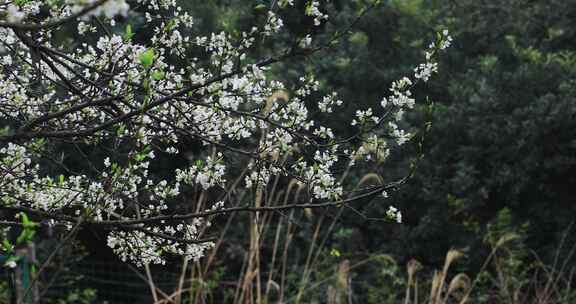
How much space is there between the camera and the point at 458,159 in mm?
7156

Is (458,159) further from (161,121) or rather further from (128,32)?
(128,32)

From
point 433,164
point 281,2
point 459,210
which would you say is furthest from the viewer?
point 433,164

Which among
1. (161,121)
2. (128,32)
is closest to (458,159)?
(161,121)

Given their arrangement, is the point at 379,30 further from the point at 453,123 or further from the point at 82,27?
the point at 82,27

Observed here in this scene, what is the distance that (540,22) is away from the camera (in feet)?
24.0

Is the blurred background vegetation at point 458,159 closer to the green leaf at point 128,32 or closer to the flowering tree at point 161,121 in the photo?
the flowering tree at point 161,121

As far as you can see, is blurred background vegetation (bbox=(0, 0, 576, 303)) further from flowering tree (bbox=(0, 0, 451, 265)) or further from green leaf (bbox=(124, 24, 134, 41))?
green leaf (bbox=(124, 24, 134, 41))

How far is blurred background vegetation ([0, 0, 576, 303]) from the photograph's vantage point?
6.46 meters

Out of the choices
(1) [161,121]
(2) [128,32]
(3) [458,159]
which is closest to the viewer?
(2) [128,32]

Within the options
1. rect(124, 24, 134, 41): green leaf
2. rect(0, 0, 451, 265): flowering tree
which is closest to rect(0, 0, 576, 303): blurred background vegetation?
rect(0, 0, 451, 265): flowering tree

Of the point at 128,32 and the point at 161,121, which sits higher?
the point at 128,32

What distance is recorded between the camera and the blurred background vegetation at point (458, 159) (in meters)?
6.46

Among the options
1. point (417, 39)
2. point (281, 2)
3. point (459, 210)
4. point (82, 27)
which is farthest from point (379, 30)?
point (281, 2)

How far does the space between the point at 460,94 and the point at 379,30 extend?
1.34 meters
